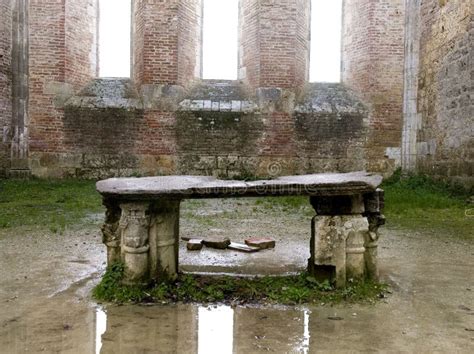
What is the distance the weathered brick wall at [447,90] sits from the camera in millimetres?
8492

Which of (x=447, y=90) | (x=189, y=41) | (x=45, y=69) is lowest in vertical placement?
(x=447, y=90)

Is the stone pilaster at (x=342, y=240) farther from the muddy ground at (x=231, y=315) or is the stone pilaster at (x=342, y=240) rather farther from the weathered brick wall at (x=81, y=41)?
the weathered brick wall at (x=81, y=41)

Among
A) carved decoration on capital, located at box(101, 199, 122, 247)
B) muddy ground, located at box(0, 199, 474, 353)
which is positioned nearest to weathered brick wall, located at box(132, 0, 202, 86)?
muddy ground, located at box(0, 199, 474, 353)

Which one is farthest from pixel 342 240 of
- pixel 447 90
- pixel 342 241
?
pixel 447 90

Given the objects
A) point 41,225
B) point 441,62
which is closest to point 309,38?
point 441,62

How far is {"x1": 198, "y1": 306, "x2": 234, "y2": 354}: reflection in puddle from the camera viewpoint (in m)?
2.43

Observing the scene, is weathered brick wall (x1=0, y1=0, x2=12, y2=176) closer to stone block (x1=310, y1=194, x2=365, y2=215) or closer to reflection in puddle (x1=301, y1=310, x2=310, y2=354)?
stone block (x1=310, y1=194, x2=365, y2=215)

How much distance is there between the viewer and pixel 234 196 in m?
3.33

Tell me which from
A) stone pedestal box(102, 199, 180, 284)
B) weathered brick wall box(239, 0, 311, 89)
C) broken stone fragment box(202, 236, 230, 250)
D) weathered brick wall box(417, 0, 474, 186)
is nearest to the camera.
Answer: stone pedestal box(102, 199, 180, 284)

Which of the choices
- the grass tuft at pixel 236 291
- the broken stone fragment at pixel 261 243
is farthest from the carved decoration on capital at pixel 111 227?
the broken stone fragment at pixel 261 243

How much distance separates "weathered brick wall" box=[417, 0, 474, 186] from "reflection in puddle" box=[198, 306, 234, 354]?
6983 mm

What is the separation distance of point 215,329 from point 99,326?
671 millimetres

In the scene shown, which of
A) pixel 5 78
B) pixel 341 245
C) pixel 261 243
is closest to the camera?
pixel 341 245

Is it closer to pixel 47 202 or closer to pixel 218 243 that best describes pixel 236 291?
pixel 218 243
